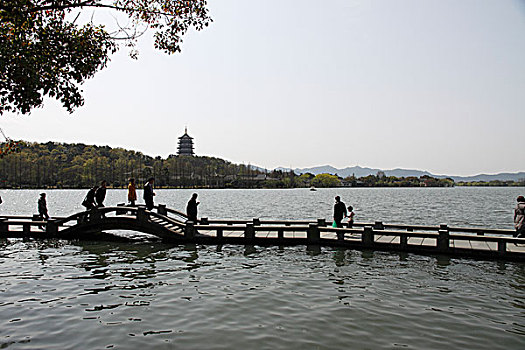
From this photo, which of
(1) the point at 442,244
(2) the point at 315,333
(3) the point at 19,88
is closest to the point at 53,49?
(3) the point at 19,88

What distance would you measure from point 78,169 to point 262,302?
531ft

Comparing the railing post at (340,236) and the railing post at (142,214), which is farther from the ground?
the railing post at (142,214)

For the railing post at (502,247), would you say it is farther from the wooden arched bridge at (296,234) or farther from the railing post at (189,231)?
the railing post at (189,231)

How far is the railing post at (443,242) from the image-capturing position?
622 inches

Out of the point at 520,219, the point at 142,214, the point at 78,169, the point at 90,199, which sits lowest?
the point at 142,214

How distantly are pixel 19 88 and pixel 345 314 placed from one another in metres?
8.97

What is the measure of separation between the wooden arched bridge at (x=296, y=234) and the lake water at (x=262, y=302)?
0.79m

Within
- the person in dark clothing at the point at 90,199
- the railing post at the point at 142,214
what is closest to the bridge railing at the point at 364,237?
the railing post at the point at 142,214

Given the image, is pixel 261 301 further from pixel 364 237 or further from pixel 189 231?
pixel 189 231

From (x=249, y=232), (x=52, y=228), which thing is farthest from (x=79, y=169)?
(x=249, y=232)

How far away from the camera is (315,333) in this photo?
26.8 ft

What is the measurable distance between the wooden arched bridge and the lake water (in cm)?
79

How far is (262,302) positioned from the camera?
1020 cm

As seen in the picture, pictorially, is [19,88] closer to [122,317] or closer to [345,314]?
[122,317]
